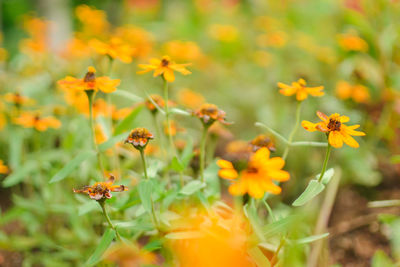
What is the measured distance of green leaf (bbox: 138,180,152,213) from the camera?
0.68 metres

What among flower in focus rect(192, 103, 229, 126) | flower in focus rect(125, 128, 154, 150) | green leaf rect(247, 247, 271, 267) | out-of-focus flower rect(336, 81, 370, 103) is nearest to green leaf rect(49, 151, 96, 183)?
flower in focus rect(125, 128, 154, 150)

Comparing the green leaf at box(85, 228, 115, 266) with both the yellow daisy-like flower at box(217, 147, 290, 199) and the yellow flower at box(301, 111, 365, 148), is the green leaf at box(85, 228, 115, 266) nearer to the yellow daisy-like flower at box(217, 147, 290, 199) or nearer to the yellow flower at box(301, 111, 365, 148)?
the yellow daisy-like flower at box(217, 147, 290, 199)

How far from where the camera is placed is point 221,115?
76 cm

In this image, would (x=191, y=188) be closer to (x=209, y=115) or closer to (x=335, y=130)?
(x=209, y=115)

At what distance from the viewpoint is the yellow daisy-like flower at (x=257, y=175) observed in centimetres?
57

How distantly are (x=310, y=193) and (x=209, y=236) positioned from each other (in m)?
0.19

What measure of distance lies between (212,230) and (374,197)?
3.16ft

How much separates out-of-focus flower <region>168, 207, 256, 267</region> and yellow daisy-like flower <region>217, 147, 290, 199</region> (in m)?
0.09

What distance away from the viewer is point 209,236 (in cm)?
66

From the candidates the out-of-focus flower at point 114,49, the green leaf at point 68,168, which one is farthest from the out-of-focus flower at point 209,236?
the out-of-focus flower at point 114,49

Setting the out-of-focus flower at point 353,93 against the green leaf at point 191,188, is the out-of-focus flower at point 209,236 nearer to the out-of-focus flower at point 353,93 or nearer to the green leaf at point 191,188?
the green leaf at point 191,188

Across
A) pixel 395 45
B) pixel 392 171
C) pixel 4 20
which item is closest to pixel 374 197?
pixel 392 171

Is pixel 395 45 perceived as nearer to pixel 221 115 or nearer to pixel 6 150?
pixel 221 115

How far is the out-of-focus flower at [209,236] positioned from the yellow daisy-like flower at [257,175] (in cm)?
9
